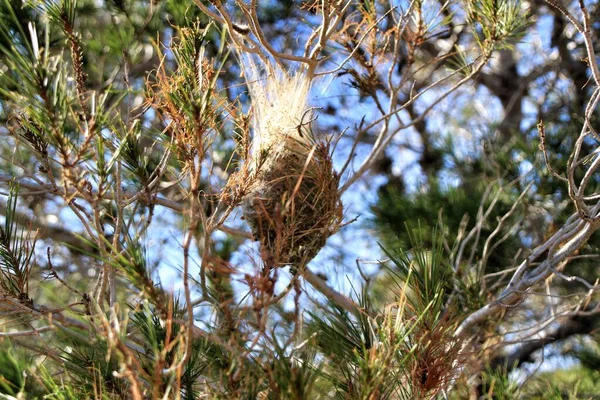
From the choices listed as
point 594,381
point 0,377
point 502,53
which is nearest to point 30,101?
point 0,377

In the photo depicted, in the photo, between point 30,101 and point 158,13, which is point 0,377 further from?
point 158,13

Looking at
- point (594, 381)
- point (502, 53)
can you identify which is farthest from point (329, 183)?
point (502, 53)

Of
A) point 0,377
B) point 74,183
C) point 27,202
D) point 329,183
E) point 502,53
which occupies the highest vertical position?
point 502,53

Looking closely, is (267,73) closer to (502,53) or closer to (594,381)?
(594,381)

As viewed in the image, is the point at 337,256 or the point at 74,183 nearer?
the point at 74,183

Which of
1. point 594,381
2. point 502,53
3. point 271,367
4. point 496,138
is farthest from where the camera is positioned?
point 502,53

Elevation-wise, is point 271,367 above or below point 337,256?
below

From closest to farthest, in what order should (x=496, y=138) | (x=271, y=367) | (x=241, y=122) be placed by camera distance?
(x=271, y=367)
(x=241, y=122)
(x=496, y=138)
